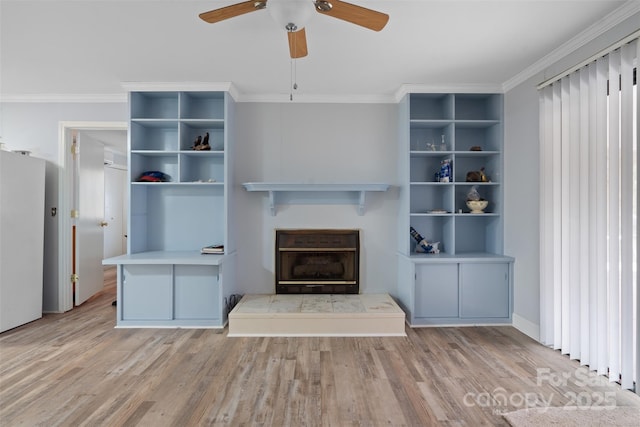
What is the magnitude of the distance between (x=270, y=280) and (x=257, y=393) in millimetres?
1769

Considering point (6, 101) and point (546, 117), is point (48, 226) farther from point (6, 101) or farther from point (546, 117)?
point (546, 117)

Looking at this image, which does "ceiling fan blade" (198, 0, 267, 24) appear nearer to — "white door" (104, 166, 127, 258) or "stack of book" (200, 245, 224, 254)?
"stack of book" (200, 245, 224, 254)

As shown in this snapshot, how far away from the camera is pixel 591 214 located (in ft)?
7.95

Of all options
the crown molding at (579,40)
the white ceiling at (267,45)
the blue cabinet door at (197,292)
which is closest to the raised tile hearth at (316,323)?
the blue cabinet door at (197,292)

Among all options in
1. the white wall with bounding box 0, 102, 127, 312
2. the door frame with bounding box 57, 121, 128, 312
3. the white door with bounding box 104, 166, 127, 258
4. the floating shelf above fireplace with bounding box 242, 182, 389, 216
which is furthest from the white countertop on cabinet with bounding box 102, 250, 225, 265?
the white door with bounding box 104, 166, 127, 258

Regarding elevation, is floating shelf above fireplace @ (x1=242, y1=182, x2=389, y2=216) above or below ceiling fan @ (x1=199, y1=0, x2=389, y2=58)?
below

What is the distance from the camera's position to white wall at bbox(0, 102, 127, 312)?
3785 millimetres

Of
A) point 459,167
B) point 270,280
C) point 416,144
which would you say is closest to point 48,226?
point 270,280

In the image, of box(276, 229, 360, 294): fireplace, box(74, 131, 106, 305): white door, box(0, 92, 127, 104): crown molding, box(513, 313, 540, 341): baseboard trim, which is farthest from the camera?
box(74, 131, 106, 305): white door

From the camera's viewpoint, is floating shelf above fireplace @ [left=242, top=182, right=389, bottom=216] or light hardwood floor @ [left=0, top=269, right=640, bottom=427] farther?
floating shelf above fireplace @ [left=242, top=182, right=389, bottom=216]

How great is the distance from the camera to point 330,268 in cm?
387

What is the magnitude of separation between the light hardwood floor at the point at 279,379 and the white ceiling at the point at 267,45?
97.8 inches

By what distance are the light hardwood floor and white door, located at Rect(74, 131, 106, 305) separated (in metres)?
0.92

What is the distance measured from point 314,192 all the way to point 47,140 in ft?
10.1
